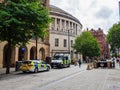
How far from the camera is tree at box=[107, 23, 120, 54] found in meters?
70.6

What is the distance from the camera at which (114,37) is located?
233ft

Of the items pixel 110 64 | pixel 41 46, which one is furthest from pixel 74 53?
pixel 110 64

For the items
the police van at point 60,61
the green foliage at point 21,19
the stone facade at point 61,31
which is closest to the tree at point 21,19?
the green foliage at point 21,19

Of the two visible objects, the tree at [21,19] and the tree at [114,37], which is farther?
the tree at [114,37]

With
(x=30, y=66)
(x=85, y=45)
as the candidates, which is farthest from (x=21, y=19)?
(x=85, y=45)

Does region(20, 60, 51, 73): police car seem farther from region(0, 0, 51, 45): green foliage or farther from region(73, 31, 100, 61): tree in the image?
region(73, 31, 100, 61): tree

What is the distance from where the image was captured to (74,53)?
89.7 m

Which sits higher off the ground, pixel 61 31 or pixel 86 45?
pixel 61 31

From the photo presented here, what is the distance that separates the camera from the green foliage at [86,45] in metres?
83.5

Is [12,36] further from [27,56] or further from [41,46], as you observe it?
[41,46]

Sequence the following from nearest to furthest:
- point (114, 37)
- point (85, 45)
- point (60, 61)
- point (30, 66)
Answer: point (30, 66)
point (60, 61)
point (114, 37)
point (85, 45)

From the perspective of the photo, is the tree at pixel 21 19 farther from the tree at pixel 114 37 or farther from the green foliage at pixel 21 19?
the tree at pixel 114 37

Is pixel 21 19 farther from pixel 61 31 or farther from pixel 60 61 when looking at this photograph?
pixel 61 31

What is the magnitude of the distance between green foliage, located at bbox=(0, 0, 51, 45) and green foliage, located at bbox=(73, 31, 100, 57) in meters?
56.0
